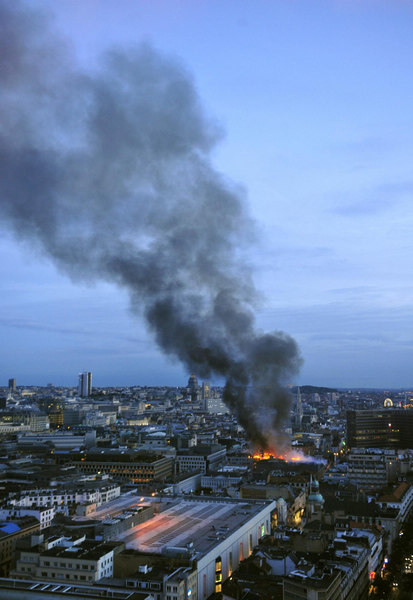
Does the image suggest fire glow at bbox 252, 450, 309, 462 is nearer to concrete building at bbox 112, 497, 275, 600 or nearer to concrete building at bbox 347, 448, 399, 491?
concrete building at bbox 347, 448, 399, 491

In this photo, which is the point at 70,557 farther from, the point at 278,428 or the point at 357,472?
the point at 278,428

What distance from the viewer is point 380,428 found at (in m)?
88.9

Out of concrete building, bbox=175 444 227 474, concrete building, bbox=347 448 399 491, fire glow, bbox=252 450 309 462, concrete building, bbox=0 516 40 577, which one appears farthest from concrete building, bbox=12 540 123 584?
concrete building, bbox=175 444 227 474

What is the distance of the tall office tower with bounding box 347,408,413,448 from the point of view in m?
87.2

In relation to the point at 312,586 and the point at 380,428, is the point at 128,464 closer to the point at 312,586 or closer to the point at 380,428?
the point at 380,428

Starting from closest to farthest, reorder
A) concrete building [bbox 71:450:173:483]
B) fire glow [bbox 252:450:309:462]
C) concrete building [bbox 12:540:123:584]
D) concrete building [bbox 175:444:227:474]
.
Answer: 1. concrete building [bbox 12:540:123:584]
2. concrete building [bbox 71:450:173:483]
3. fire glow [bbox 252:450:309:462]
4. concrete building [bbox 175:444:227:474]

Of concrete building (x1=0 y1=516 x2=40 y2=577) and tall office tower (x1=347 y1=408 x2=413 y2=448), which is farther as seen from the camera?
tall office tower (x1=347 y1=408 x2=413 y2=448)

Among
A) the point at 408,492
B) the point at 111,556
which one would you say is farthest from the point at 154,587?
the point at 408,492

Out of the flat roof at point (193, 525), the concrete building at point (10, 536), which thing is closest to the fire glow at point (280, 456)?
the flat roof at point (193, 525)

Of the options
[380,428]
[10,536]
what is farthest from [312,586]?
[380,428]

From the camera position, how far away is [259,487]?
160 ft

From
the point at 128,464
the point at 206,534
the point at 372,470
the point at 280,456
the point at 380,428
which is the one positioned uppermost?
the point at 380,428

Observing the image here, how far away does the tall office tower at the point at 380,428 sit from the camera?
286 ft

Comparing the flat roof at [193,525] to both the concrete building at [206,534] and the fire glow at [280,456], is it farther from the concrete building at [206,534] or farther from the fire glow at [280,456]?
the fire glow at [280,456]
